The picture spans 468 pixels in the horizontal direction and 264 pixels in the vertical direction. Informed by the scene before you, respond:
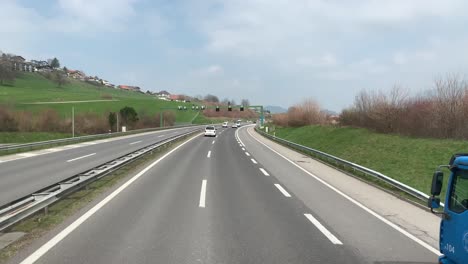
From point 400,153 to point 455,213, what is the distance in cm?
2058

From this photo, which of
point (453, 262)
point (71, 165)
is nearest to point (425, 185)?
point (453, 262)

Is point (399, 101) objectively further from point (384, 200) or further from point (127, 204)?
point (127, 204)

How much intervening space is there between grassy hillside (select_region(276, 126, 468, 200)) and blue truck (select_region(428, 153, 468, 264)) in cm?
1164

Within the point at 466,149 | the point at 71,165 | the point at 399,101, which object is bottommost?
the point at 71,165

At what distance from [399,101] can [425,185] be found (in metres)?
17.3

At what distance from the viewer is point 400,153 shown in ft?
79.8

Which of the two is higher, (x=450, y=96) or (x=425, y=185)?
(x=450, y=96)

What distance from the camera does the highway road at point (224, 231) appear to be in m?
6.52

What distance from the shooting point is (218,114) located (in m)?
191

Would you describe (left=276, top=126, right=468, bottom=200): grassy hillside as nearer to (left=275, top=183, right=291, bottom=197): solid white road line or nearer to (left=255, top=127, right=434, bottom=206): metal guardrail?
(left=255, top=127, right=434, bottom=206): metal guardrail

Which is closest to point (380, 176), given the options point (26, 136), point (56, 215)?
point (56, 215)

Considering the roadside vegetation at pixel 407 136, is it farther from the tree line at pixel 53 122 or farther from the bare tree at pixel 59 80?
the bare tree at pixel 59 80

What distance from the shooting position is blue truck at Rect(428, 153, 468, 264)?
15.2ft

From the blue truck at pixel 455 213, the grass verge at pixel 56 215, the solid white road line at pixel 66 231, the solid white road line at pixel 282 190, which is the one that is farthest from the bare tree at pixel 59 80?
the blue truck at pixel 455 213
